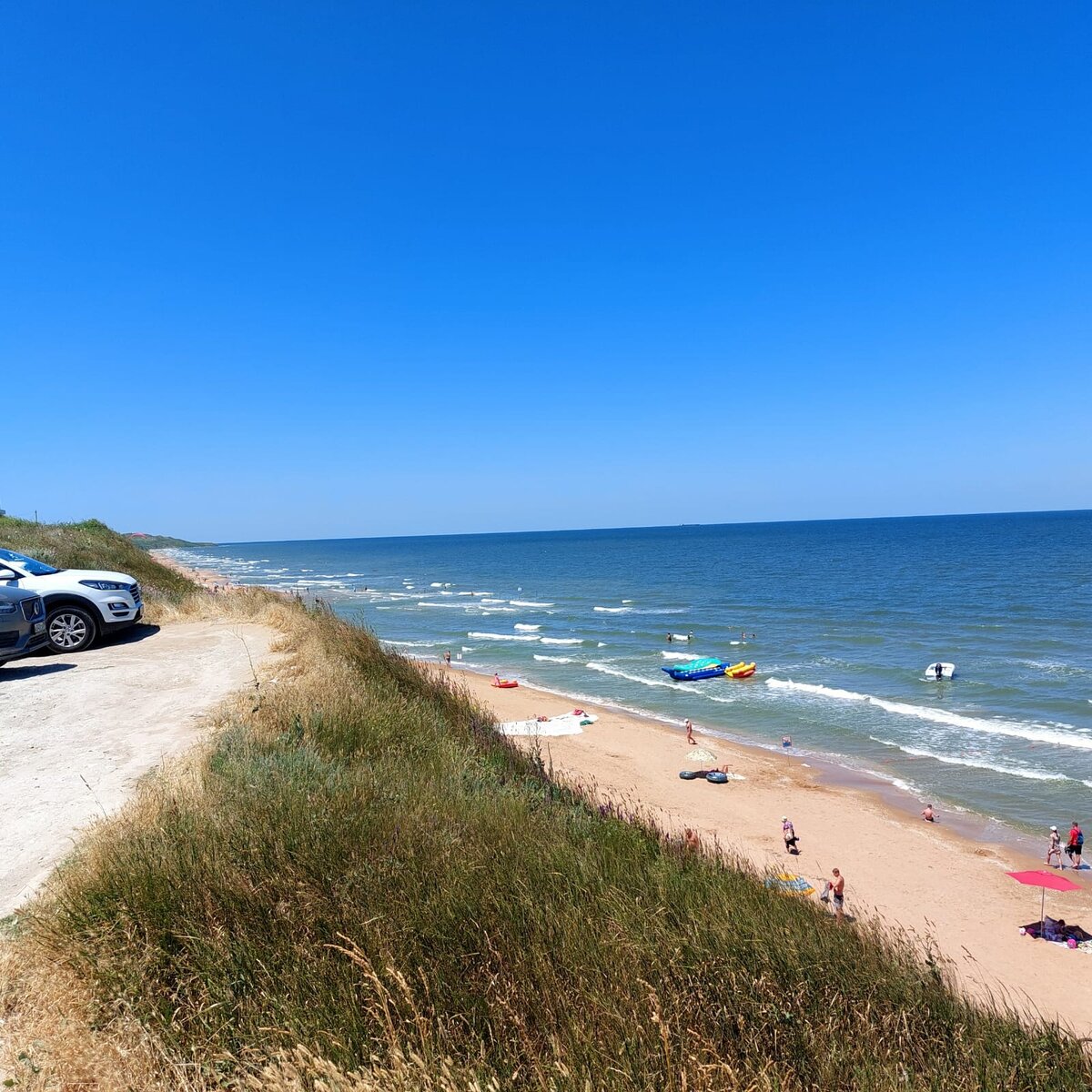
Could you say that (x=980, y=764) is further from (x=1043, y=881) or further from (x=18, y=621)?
(x=18, y=621)

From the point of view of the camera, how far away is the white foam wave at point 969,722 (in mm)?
22266

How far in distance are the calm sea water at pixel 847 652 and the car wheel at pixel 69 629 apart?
20.2 m

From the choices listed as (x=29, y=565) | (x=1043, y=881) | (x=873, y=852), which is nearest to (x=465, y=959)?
(x=29, y=565)

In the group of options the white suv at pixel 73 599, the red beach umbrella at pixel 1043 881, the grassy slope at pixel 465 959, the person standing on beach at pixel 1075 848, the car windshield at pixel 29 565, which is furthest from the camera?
the person standing on beach at pixel 1075 848

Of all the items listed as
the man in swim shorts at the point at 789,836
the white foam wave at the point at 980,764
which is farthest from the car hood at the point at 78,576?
the white foam wave at the point at 980,764

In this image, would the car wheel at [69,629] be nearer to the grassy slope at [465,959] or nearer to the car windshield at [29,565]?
the car windshield at [29,565]

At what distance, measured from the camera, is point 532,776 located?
768 centimetres

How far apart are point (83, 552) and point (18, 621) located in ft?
59.3

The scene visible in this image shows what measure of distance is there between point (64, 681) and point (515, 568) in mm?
101183

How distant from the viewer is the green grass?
22.5 metres

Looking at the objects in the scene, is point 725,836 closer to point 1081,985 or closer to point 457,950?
point 1081,985

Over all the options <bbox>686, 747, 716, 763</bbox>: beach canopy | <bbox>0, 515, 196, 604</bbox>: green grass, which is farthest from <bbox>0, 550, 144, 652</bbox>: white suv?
<bbox>686, 747, 716, 763</bbox>: beach canopy

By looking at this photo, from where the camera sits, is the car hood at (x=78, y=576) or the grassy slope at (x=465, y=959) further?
the car hood at (x=78, y=576)

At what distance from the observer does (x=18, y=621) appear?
10055mm
